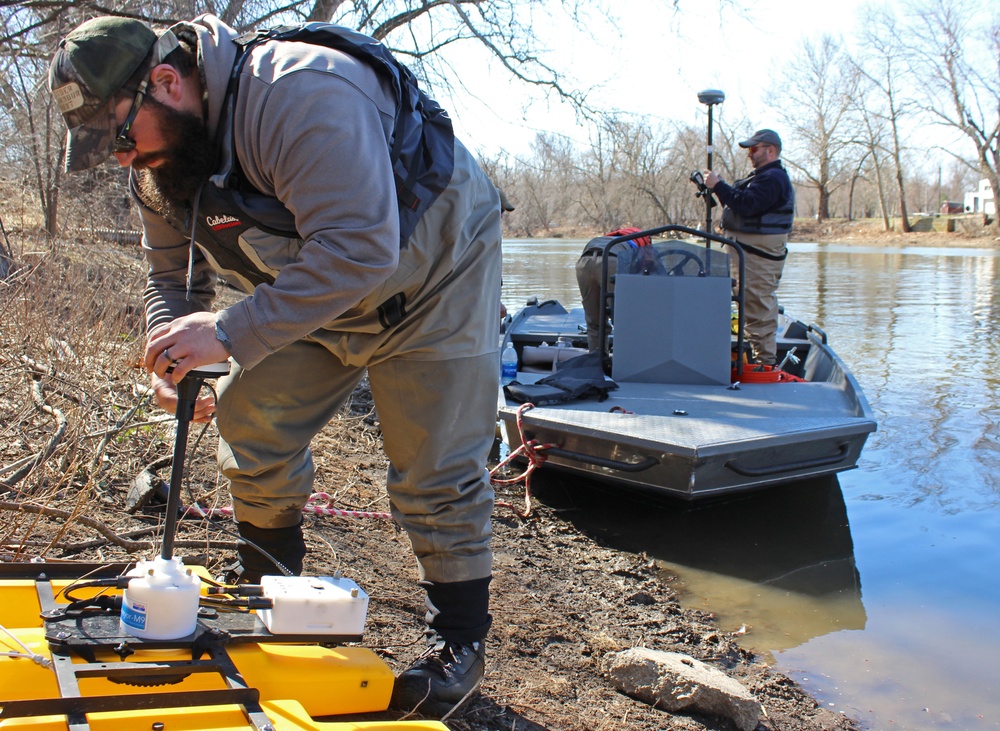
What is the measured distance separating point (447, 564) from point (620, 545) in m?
2.94

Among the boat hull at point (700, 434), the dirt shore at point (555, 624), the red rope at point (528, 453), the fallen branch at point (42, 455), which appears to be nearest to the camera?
the dirt shore at point (555, 624)

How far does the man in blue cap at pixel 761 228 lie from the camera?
7.84 meters

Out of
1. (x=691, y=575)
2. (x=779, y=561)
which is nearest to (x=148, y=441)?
(x=691, y=575)

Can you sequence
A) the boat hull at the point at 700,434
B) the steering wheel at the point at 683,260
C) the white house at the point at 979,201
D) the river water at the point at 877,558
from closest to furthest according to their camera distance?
the river water at the point at 877,558, the boat hull at the point at 700,434, the steering wheel at the point at 683,260, the white house at the point at 979,201

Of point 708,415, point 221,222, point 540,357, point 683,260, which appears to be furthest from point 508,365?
point 221,222

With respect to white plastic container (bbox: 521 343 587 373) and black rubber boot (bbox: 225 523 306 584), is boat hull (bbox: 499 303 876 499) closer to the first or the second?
white plastic container (bbox: 521 343 587 373)

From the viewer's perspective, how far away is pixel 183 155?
2406 millimetres

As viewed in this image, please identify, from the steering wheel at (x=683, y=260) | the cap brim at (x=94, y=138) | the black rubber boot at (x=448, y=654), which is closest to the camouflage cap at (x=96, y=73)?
the cap brim at (x=94, y=138)

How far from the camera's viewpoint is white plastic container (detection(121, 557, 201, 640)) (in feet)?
7.14

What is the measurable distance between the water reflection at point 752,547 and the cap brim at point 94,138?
3.45 metres

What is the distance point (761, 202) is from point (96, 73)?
6.48m

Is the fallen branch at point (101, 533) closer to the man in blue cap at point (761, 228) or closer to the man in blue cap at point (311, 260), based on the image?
the man in blue cap at point (311, 260)

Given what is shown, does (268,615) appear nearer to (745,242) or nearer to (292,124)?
(292,124)

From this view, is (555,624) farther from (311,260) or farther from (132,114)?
(132,114)
